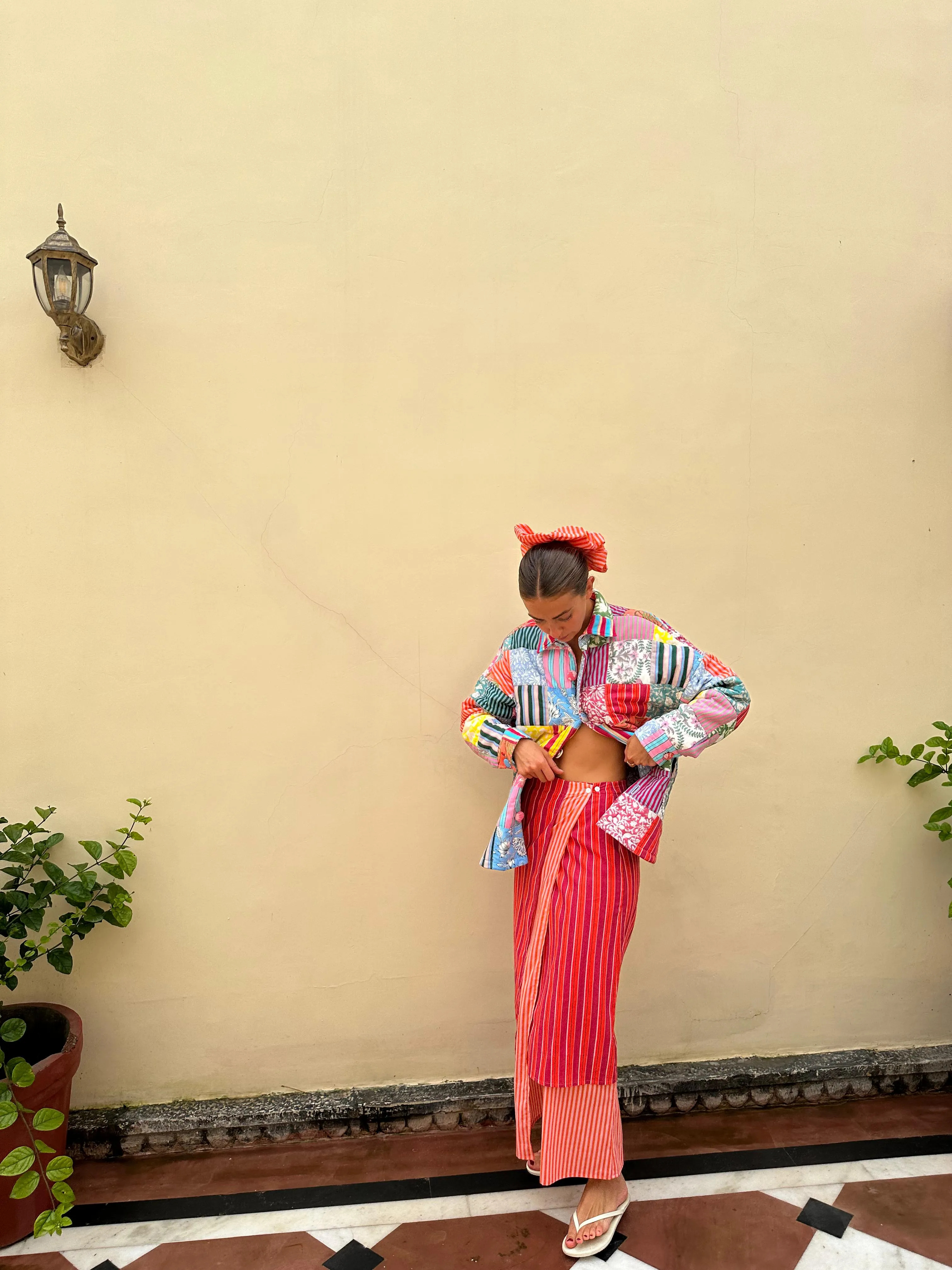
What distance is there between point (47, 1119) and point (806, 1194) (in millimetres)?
1760

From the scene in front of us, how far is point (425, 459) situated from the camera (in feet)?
7.77

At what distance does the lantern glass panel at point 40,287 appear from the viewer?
82.0 inches

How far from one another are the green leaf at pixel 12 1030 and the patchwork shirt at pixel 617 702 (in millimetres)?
1081

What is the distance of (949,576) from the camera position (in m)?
2.57

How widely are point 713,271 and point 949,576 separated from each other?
1.12 metres

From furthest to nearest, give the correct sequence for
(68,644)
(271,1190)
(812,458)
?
(812,458) → (68,644) → (271,1190)

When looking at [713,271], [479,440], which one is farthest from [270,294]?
[713,271]

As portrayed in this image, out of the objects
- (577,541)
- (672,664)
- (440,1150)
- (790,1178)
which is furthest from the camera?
(440,1150)

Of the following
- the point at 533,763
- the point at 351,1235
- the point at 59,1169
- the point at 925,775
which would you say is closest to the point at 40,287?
the point at 533,763

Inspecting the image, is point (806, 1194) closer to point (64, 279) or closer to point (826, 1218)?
point (826, 1218)

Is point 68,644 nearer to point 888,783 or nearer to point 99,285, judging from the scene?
point 99,285

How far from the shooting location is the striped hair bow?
1866 millimetres

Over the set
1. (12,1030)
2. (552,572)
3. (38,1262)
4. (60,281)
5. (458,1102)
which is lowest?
(38,1262)

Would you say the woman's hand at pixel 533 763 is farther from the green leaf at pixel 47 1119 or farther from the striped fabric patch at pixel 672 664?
the green leaf at pixel 47 1119
